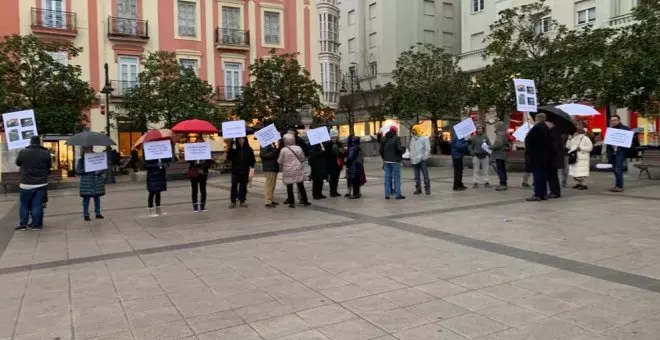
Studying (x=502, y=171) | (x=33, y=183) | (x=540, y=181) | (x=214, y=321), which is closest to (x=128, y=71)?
(x=33, y=183)

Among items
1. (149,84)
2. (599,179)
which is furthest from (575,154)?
(149,84)

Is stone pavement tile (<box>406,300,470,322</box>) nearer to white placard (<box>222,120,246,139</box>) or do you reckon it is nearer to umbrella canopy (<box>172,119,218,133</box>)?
white placard (<box>222,120,246,139</box>)

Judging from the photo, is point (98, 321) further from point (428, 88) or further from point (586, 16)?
point (586, 16)

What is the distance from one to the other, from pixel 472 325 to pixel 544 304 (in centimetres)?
83

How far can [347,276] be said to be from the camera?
5.65 metres

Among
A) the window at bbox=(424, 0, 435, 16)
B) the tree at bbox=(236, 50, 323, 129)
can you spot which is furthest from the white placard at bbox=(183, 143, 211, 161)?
the window at bbox=(424, 0, 435, 16)

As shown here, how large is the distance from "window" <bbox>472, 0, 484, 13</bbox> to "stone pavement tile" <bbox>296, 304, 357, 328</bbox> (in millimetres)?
37726

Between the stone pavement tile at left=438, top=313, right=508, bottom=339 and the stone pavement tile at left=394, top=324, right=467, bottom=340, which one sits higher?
the stone pavement tile at left=438, top=313, right=508, bottom=339

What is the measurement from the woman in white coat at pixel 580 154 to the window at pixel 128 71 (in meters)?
25.3

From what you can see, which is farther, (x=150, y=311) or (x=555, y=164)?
(x=555, y=164)

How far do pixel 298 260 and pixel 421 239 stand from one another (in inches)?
76.7

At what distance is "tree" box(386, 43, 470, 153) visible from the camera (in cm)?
2666

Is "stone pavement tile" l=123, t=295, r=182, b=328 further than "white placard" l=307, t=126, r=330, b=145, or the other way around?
"white placard" l=307, t=126, r=330, b=145

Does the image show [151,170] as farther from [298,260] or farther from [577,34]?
[577,34]
